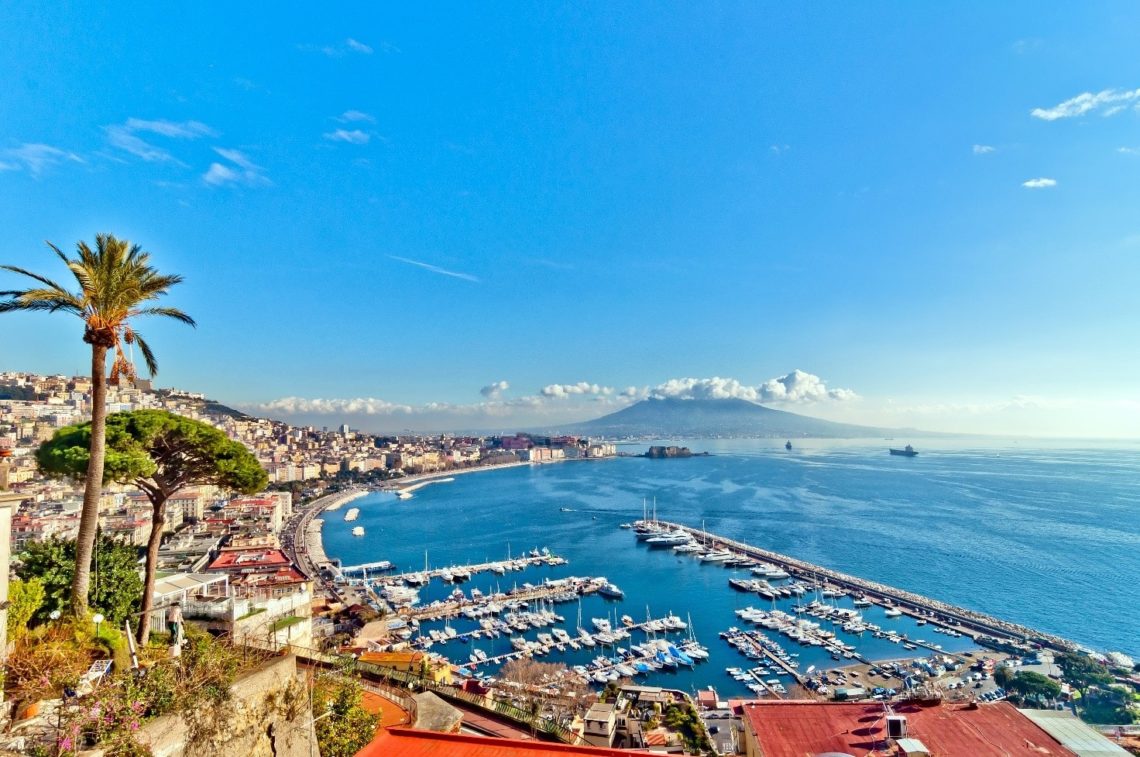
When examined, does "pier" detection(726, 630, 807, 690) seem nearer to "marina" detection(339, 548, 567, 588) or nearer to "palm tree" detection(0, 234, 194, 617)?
"marina" detection(339, 548, 567, 588)

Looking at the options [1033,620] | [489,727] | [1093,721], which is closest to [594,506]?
[1033,620]

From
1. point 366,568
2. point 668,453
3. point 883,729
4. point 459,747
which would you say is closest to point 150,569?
point 459,747

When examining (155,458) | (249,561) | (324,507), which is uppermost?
(155,458)

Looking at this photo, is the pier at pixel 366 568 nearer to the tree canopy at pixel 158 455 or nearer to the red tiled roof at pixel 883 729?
the tree canopy at pixel 158 455

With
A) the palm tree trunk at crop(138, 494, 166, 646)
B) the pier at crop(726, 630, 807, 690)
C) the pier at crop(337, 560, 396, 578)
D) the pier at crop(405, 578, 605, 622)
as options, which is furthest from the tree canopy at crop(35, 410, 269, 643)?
the pier at crop(337, 560, 396, 578)

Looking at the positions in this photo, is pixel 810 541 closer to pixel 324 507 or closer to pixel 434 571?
pixel 434 571
